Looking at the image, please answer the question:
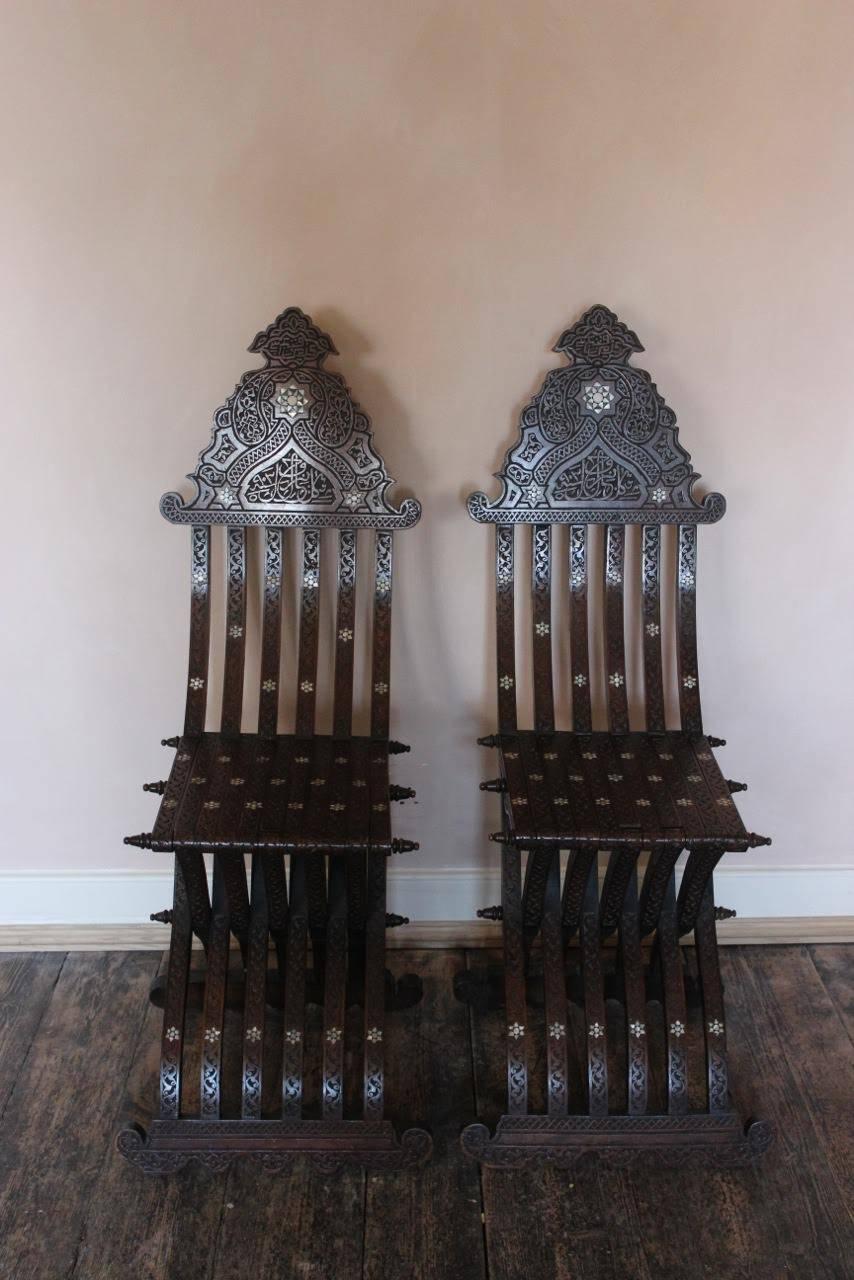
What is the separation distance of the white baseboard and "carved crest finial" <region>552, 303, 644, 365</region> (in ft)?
4.01

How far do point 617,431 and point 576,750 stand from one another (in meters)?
0.64

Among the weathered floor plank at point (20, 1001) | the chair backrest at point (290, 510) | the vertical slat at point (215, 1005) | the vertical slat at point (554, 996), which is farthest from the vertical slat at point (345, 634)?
the weathered floor plank at point (20, 1001)

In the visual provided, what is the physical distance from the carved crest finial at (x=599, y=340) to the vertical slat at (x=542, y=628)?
0.34 meters

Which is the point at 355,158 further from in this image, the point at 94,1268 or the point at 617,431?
the point at 94,1268

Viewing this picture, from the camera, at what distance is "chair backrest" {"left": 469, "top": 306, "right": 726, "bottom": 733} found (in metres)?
1.98

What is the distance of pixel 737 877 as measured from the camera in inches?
97.6

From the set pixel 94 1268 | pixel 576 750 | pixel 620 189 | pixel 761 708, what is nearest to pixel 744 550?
pixel 761 708

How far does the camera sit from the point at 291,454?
1985 millimetres

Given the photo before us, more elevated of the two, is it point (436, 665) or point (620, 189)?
point (620, 189)

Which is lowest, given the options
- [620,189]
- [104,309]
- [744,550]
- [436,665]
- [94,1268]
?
[94,1268]

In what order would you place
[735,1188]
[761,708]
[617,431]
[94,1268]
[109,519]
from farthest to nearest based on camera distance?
[761,708], [109,519], [617,431], [735,1188], [94,1268]

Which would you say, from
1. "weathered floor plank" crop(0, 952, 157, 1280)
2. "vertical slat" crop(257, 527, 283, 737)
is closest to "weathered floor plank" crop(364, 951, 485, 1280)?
"weathered floor plank" crop(0, 952, 157, 1280)

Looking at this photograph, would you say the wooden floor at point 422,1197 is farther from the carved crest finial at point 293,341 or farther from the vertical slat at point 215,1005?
the carved crest finial at point 293,341

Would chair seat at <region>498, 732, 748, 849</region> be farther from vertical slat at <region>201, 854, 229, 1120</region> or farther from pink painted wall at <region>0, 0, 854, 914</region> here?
vertical slat at <region>201, 854, 229, 1120</region>
